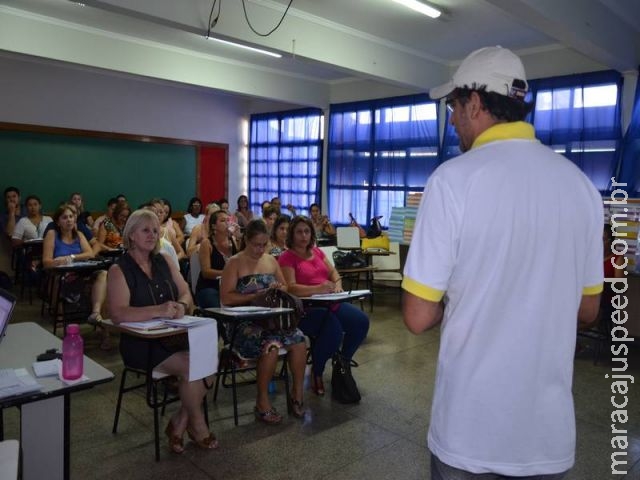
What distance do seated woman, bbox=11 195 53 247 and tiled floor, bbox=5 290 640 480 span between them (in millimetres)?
3786

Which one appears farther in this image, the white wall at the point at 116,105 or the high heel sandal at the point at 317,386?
the white wall at the point at 116,105

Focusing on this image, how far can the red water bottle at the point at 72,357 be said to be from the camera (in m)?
1.80

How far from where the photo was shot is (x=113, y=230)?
6.10 meters

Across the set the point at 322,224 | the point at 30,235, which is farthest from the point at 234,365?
the point at 322,224

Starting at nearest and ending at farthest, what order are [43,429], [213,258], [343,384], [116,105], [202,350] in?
[43,429] < [202,350] < [343,384] < [213,258] < [116,105]

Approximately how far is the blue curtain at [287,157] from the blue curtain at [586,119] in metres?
3.96

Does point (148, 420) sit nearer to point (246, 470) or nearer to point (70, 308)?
point (246, 470)

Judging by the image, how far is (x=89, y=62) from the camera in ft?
20.6

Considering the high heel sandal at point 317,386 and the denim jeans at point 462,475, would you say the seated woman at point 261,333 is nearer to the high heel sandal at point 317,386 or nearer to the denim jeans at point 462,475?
the high heel sandal at point 317,386

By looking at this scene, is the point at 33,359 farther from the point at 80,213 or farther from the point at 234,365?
the point at 80,213

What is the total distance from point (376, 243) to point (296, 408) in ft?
14.3

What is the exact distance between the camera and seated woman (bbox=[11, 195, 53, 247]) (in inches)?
268

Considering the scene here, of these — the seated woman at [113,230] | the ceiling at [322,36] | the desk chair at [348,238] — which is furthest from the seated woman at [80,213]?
the desk chair at [348,238]

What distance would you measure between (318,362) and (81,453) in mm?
1505
